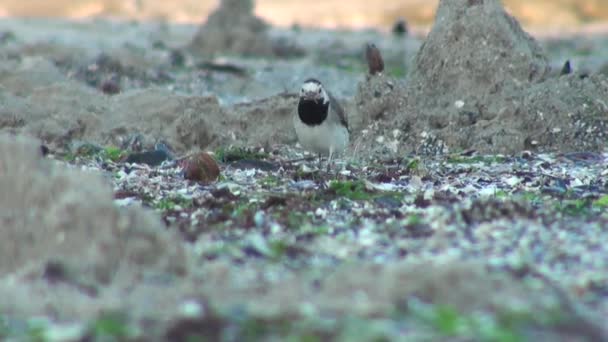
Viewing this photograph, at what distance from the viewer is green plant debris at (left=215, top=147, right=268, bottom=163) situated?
34.2 feet

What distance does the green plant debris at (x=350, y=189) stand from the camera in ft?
27.7

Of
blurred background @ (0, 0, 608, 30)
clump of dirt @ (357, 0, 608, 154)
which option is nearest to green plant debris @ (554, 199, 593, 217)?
clump of dirt @ (357, 0, 608, 154)

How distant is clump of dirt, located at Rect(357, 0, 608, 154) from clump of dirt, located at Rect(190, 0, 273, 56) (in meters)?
10.8

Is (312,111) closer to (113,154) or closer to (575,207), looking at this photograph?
(113,154)

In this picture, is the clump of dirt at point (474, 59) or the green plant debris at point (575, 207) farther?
the clump of dirt at point (474, 59)

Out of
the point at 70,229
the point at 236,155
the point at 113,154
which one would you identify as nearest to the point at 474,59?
the point at 236,155

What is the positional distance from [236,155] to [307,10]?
71.4ft

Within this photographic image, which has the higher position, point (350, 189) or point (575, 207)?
point (575, 207)

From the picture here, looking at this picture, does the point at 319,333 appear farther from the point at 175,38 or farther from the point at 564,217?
the point at 175,38

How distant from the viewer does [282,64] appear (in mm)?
21219

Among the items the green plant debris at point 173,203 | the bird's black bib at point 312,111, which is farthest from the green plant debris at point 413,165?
the green plant debris at point 173,203

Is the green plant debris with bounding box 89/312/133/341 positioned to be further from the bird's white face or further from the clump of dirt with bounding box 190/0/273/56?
the clump of dirt with bounding box 190/0/273/56

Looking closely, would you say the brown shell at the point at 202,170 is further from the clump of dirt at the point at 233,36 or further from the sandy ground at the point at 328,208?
the clump of dirt at the point at 233,36

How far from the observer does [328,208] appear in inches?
316
